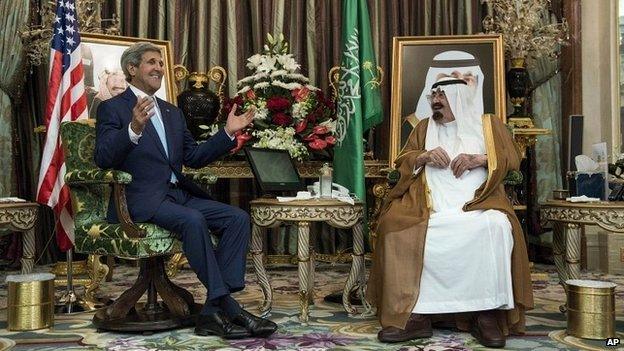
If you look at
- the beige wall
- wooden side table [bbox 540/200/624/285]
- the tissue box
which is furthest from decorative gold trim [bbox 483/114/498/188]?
the beige wall

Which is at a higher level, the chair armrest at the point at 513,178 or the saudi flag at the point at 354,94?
the saudi flag at the point at 354,94

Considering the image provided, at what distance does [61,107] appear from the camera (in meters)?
4.36

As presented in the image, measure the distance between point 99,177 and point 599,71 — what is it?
187 inches

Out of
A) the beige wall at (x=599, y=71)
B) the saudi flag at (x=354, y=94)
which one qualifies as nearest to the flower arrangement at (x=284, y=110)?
the saudi flag at (x=354, y=94)

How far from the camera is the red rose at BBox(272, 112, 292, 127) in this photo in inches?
209

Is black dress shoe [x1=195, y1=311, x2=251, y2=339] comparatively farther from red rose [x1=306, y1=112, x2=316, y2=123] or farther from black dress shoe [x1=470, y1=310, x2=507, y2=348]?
red rose [x1=306, y1=112, x2=316, y2=123]

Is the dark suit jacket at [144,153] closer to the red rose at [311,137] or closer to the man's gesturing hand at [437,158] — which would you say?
the man's gesturing hand at [437,158]

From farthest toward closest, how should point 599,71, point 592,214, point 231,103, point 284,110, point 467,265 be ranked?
point 599,71
point 231,103
point 284,110
point 592,214
point 467,265

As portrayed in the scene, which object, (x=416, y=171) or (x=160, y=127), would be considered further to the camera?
(x=416, y=171)

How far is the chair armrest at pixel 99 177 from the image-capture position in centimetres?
330

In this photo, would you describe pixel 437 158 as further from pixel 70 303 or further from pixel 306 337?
pixel 70 303

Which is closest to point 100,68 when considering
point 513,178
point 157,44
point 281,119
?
point 157,44

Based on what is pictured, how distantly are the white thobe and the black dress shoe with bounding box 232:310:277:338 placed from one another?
74 centimetres

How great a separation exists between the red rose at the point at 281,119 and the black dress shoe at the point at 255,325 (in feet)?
7.41
